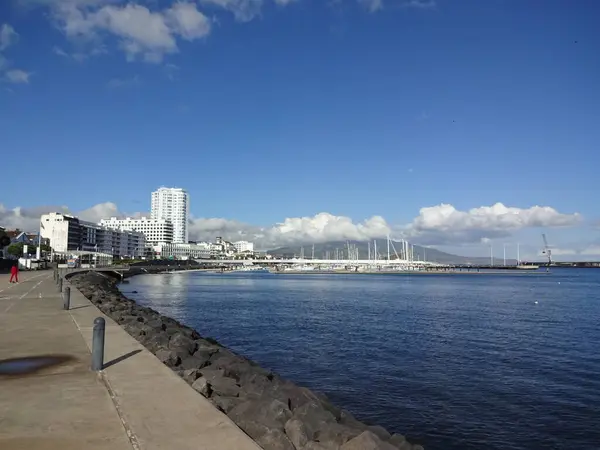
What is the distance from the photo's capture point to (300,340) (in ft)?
87.9

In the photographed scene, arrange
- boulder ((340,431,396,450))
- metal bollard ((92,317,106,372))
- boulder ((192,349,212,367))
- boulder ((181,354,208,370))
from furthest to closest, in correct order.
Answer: boulder ((192,349,212,367)) → boulder ((181,354,208,370)) → metal bollard ((92,317,106,372)) → boulder ((340,431,396,450))

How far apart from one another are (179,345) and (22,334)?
15.3ft

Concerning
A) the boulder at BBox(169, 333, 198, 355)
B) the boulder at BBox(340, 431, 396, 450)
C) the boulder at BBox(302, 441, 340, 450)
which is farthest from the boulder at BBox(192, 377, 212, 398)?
the boulder at BBox(169, 333, 198, 355)

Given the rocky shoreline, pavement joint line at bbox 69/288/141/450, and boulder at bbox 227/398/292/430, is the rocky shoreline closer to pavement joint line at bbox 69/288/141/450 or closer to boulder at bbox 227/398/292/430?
boulder at bbox 227/398/292/430

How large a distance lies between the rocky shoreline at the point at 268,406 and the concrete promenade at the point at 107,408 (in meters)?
0.76

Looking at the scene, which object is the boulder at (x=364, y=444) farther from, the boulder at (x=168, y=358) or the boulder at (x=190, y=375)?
the boulder at (x=168, y=358)

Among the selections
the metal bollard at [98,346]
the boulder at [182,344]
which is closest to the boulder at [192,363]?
the boulder at [182,344]

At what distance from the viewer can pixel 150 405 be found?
330 inches

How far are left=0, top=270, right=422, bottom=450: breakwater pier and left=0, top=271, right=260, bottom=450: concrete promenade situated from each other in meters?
0.01

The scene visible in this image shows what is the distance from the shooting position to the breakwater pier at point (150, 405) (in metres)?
6.93

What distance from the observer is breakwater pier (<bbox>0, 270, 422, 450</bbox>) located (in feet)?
22.7

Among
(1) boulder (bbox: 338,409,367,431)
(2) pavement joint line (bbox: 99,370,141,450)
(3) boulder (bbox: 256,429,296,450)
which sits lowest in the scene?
(1) boulder (bbox: 338,409,367,431)

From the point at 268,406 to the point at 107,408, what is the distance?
2952mm

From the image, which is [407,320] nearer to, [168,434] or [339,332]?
[339,332]
